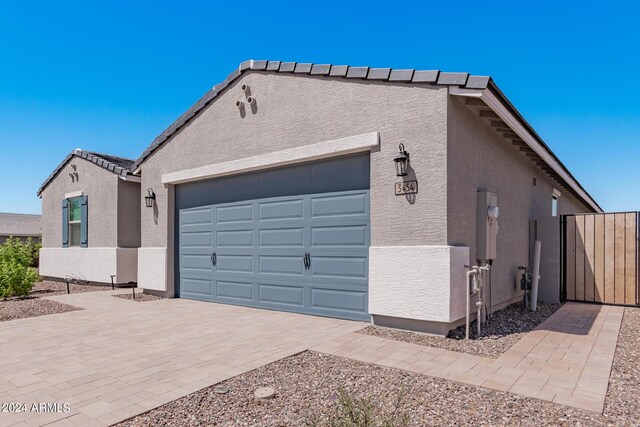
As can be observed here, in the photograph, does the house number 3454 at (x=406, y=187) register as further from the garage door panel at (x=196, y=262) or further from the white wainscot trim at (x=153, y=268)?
the white wainscot trim at (x=153, y=268)

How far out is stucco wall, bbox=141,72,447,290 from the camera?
5320mm

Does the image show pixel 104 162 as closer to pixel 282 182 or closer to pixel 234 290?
pixel 234 290

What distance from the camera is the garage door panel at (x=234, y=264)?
7848 mm

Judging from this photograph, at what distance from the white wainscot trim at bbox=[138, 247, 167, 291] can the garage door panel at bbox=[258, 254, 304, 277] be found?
3.18 metres

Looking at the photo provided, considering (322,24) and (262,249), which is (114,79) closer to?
(322,24)

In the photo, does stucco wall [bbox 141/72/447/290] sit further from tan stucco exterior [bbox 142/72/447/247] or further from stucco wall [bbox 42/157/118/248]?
stucco wall [bbox 42/157/118/248]

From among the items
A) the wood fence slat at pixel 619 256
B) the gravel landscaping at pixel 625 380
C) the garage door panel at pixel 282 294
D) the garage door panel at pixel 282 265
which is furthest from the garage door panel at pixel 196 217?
the wood fence slat at pixel 619 256

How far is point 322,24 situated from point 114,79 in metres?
6.92

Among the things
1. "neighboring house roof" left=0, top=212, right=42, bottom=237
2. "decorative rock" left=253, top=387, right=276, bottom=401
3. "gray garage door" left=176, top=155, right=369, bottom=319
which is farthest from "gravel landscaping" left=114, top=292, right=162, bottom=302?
"neighboring house roof" left=0, top=212, right=42, bottom=237

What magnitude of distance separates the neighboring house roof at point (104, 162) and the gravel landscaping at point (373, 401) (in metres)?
9.43


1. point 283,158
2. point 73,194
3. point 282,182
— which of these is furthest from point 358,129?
point 73,194

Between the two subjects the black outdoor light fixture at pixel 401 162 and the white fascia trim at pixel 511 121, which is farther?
the black outdoor light fixture at pixel 401 162

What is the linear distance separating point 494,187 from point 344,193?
9.70ft

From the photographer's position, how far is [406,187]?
553 cm
